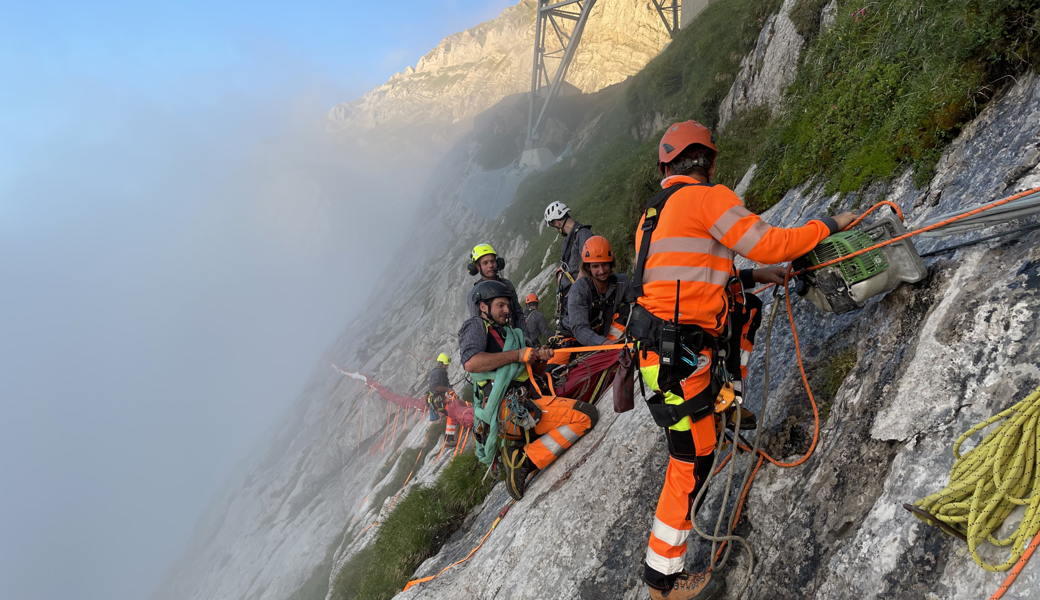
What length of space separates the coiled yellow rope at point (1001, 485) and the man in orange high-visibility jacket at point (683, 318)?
132cm

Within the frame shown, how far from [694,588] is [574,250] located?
549cm

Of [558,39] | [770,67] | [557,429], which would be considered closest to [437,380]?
[557,429]

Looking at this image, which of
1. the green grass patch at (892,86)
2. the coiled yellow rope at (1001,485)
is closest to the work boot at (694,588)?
the coiled yellow rope at (1001,485)

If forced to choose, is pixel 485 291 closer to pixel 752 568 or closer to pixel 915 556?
pixel 752 568

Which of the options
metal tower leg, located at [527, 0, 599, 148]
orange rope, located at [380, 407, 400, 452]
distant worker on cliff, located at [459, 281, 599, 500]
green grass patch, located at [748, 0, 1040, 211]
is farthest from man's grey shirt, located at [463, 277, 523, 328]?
metal tower leg, located at [527, 0, 599, 148]

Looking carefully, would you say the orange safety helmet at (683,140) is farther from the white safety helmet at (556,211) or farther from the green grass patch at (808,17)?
the green grass patch at (808,17)

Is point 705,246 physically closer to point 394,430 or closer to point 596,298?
point 596,298

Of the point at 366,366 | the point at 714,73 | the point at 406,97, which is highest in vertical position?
the point at 406,97

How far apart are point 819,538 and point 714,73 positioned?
13.9 metres

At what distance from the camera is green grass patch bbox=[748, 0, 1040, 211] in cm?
307

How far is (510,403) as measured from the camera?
5.47 m

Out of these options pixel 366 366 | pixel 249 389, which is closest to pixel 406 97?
pixel 249 389

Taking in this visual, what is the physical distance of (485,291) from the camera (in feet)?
17.5

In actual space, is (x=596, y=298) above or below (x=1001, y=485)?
above
